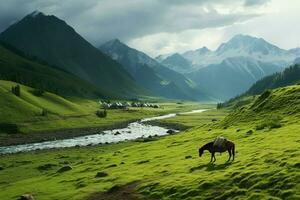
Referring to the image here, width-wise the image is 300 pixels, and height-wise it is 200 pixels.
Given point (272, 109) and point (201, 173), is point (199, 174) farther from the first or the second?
point (272, 109)

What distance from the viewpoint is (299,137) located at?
61.5m

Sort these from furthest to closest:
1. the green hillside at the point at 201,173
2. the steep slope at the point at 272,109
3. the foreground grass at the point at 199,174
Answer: the steep slope at the point at 272,109
the green hillside at the point at 201,173
the foreground grass at the point at 199,174

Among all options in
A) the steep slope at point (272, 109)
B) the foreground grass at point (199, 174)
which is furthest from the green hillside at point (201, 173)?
the steep slope at point (272, 109)

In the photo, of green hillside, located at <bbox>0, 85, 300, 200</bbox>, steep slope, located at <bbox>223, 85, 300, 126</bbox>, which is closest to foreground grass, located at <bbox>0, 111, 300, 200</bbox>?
green hillside, located at <bbox>0, 85, 300, 200</bbox>

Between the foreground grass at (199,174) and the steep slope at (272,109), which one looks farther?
the steep slope at (272,109)

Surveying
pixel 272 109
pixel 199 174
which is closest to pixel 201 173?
pixel 199 174

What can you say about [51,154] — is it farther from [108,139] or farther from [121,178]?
[121,178]

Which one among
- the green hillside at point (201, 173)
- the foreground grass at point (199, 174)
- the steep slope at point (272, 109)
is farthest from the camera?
the steep slope at point (272, 109)

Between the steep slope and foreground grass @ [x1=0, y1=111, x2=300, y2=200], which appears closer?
foreground grass @ [x1=0, y1=111, x2=300, y2=200]

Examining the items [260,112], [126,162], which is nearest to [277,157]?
[126,162]

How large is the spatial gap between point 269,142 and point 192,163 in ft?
37.5

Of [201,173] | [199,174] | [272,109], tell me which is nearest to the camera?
[199,174]

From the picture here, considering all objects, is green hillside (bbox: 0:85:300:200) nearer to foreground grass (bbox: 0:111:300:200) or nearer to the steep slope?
foreground grass (bbox: 0:111:300:200)

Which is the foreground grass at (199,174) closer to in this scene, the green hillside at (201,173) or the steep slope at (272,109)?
the green hillside at (201,173)
